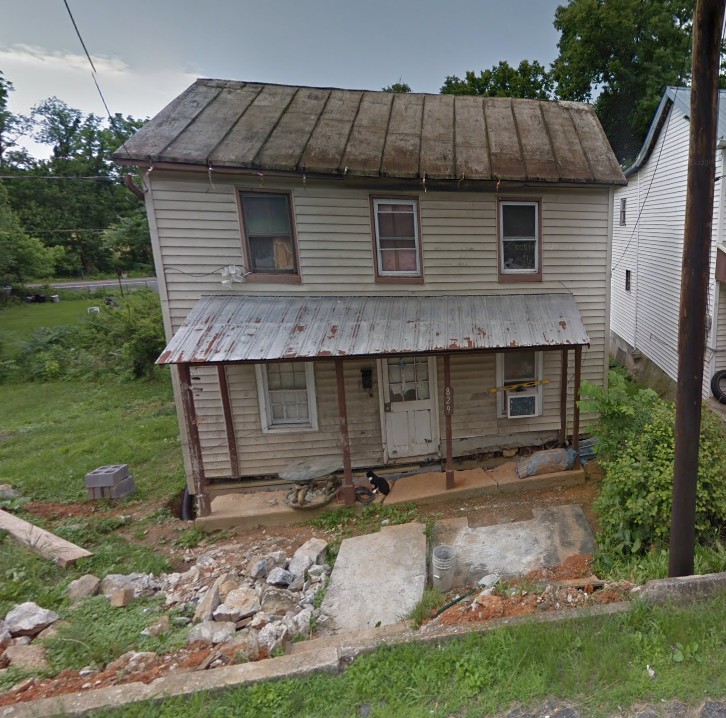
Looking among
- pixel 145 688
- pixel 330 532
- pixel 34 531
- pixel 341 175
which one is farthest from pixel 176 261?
pixel 145 688

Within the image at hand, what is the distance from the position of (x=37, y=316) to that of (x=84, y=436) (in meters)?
19.6

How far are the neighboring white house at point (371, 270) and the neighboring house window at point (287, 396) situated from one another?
1.5 inches

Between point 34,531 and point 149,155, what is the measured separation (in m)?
5.40

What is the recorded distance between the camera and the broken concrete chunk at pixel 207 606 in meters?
4.05

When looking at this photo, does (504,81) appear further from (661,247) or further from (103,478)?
(103,478)

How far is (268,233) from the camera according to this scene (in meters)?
6.83

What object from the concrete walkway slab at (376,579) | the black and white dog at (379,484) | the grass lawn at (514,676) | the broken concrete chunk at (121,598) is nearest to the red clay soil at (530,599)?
the grass lawn at (514,676)

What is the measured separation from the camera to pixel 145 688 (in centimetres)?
298

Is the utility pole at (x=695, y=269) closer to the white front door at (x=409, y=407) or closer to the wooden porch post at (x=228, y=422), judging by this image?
the white front door at (x=409, y=407)

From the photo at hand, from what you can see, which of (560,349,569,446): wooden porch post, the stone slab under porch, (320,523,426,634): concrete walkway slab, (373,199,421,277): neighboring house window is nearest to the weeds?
(320,523,426,634): concrete walkway slab

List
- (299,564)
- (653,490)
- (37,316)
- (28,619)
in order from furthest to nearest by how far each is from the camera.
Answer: (37,316), (299,564), (653,490), (28,619)

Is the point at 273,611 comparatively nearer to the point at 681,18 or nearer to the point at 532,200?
the point at 532,200

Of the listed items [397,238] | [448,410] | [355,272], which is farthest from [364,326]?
[448,410]

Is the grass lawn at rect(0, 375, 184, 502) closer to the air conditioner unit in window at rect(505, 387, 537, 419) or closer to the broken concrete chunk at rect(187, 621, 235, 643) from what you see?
the broken concrete chunk at rect(187, 621, 235, 643)
